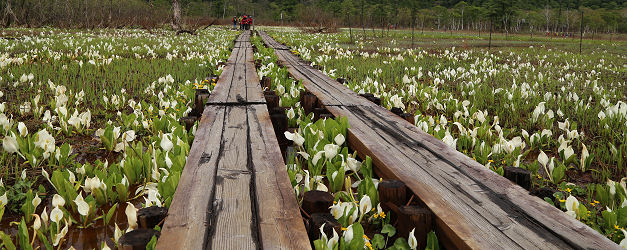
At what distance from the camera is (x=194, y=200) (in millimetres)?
1789

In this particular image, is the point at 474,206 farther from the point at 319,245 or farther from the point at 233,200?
the point at 233,200

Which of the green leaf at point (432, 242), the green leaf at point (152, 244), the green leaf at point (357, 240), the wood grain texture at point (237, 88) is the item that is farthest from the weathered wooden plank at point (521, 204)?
the wood grain texture at point (237, 88)

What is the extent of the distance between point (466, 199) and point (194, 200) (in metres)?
1.20

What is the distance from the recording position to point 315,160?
2.65m

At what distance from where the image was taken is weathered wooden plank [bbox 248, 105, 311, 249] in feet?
4.90

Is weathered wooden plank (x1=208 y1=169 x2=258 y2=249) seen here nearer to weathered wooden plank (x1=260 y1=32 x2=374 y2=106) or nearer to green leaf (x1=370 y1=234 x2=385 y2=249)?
green leaf (x1=370 y1=234 x2=385 y2=249)

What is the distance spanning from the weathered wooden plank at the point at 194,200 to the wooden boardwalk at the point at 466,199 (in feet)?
3.11

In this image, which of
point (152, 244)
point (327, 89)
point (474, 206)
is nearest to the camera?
point (152, 244)

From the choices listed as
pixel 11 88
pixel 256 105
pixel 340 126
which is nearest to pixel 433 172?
pixel 340 126

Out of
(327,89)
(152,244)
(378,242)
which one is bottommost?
(378,242)

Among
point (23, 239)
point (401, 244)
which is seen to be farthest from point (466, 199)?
point (23, 239)

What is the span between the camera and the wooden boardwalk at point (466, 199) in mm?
1509

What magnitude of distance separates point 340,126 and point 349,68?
550 centimetres

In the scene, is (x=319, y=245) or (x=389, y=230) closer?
(x=319, y=245)
